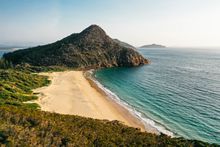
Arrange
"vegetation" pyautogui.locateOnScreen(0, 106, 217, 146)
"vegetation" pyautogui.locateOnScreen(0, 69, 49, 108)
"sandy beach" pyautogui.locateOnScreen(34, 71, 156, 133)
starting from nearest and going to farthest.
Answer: "vegetation" pyautogui.locateOnScreen(0, 106, 217, 146), "sandy beach" pyautogui.locateOnScreen(34, 71, 156, 133), "vegetation" pyautogui.locateOnScreen(0, 69, 49, 108)

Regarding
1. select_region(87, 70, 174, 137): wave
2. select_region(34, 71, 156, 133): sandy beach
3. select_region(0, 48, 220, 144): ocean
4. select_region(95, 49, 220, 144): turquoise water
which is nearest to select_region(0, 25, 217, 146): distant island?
select_region(34, 71, 156, 133): sandy beach

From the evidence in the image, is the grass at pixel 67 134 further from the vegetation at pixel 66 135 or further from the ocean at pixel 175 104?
the ocean at pixel 175 104

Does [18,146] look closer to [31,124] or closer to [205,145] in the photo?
[31,124]

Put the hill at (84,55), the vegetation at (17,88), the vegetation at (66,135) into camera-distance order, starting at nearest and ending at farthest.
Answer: the vegetation at (66,135), the vegetation at (17,88), the hill at (84,55)

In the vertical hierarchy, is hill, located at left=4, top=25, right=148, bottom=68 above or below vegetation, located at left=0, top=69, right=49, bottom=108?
above

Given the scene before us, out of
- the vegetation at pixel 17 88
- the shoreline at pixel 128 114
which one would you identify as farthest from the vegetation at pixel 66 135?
the vegetation at pixel 17 88

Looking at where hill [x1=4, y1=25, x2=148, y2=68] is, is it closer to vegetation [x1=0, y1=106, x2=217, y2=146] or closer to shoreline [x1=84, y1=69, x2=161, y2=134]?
shoreline [x1=84, y1=69, x2=161, y2=134]
